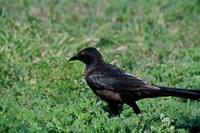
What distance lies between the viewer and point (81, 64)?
10531 millimetres

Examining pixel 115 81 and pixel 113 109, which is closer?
pixel 115 81

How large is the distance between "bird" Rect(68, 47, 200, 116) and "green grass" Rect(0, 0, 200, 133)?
177mm

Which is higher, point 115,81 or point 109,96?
point 115,81

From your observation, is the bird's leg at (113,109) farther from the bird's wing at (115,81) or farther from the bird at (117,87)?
the bird's wing at (115,81)

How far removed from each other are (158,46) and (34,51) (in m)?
2.32

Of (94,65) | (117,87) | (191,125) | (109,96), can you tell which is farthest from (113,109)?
(191,125)

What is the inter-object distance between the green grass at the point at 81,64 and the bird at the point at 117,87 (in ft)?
0.58

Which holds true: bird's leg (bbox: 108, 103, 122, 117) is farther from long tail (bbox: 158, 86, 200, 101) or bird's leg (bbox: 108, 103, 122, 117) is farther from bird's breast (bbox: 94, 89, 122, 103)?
long tail (bbox: 158, 86, 200, 101)

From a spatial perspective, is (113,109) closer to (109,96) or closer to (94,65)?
(109,96)

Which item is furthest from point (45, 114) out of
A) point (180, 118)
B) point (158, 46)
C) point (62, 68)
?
point (158, 46)

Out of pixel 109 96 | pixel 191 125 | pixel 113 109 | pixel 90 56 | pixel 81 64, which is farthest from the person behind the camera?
pixel 81 64

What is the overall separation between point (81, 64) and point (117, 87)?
85.6 inches

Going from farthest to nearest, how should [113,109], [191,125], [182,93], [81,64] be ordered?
[81,64]
[113,109]
[191,125]
[182,93]

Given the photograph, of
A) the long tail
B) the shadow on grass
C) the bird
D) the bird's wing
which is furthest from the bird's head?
the shadow on grass
